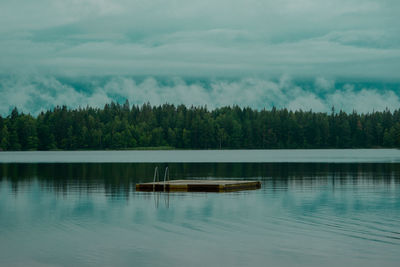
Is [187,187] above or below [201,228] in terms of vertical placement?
above

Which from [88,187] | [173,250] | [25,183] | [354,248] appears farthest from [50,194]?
[354,248]

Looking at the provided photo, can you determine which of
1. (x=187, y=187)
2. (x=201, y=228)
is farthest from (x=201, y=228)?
(x=187, y=187)

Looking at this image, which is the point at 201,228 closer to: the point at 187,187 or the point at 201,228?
the point at 201,228

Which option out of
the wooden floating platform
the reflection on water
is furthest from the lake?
the wooden floating platform

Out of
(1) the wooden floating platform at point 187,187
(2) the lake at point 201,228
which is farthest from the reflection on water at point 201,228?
(1) the wooden floating platform at point 187,187

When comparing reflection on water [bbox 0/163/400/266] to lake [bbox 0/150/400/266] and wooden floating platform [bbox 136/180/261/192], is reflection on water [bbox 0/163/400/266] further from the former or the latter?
wooden floating platform [bbox 136/180/261/192]

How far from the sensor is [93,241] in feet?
73.4

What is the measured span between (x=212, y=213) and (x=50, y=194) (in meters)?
15.0

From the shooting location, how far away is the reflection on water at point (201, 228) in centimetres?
1945

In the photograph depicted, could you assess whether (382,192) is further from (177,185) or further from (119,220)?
(119,220)

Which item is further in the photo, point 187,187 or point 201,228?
point 187,187

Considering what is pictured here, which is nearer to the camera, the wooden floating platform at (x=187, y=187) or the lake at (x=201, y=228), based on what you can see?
the lake at (x=201, y=228)

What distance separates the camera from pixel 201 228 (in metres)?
25.4

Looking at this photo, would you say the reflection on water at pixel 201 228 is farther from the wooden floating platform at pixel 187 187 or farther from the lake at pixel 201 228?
the wooden floating platform at pixel 187 187
